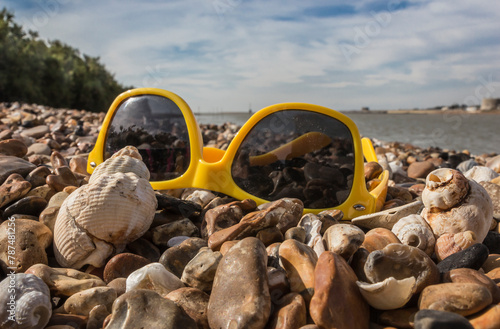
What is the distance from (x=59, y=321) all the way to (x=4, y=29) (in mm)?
33019

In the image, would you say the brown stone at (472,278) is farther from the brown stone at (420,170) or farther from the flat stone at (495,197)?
the brown stone at (420,170)

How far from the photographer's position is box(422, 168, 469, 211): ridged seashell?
2.24 metres

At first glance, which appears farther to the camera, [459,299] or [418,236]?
[418,236]

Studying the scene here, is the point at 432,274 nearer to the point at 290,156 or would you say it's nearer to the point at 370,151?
the point at 290,156

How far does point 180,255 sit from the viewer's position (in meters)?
2.14

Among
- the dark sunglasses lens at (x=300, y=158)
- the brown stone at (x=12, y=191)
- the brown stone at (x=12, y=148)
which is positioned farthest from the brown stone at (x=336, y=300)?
the brown stone at (x=12, y=148)

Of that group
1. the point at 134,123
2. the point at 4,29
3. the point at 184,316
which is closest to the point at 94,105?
the point at 4,29

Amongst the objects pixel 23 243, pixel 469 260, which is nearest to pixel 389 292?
pixel 469 260

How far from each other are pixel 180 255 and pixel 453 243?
146 centimetres

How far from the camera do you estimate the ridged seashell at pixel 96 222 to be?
217 centimetres

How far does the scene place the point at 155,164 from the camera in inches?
143

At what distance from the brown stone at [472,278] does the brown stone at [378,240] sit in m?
0.36

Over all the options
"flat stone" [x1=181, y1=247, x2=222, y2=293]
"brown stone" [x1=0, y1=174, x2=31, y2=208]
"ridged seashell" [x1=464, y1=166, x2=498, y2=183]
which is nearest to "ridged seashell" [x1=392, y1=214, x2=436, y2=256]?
"flat stone" [x1=181, y1=247, x2=222, y2=293]

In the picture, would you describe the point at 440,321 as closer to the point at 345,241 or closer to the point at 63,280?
the point at 345,241
